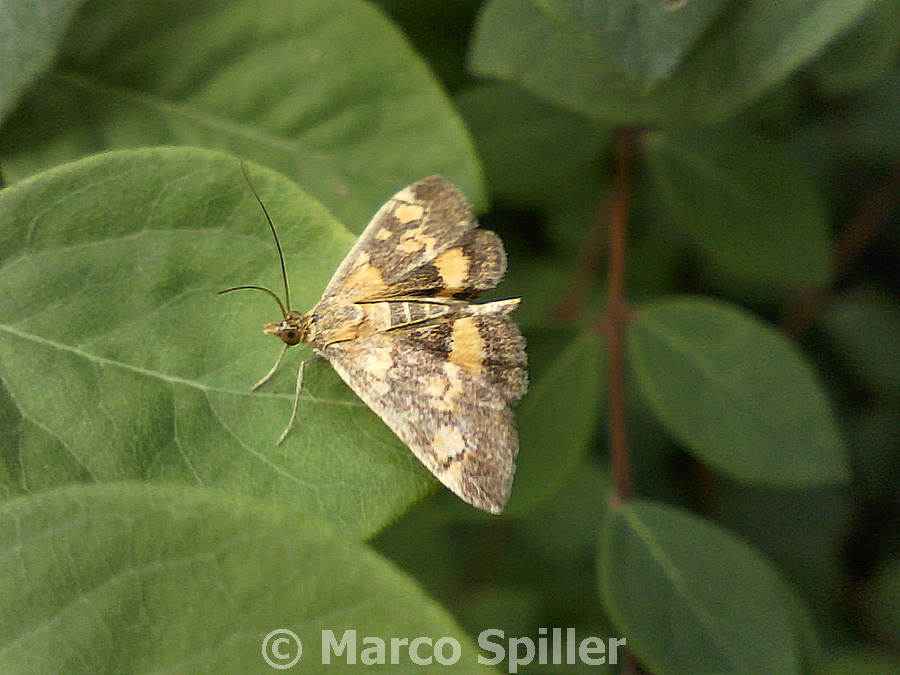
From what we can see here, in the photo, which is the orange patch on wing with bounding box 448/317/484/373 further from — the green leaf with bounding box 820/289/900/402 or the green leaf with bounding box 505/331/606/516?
the green leaf with bounding box 820/289/900/402

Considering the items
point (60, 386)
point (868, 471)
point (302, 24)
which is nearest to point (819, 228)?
point (868, 471)

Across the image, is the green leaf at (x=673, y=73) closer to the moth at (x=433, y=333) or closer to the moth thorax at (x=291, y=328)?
the moth at (x=433, y=333)

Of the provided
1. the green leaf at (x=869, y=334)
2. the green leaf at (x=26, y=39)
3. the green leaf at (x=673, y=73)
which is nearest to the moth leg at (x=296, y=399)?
the green leaf at (x=26, y=39)

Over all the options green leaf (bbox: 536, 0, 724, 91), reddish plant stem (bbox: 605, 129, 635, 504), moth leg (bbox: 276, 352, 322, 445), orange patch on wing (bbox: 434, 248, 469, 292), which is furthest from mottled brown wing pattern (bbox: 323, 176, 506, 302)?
reddish plant stem (bbox: 605, 129, 635, 504)

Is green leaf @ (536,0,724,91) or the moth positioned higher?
green leaf @ (536,0,724,91)

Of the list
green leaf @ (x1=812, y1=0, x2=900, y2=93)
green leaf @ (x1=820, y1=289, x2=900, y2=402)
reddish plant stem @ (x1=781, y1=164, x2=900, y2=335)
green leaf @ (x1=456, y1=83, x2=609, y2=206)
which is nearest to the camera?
green leaf @ (x1=812, y1=0, x2=900, y2=93)

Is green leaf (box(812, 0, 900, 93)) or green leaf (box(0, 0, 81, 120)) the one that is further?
green leaf (box(812, 0, 900, 93))

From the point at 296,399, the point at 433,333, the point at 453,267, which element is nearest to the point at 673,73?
the point at 453,267
